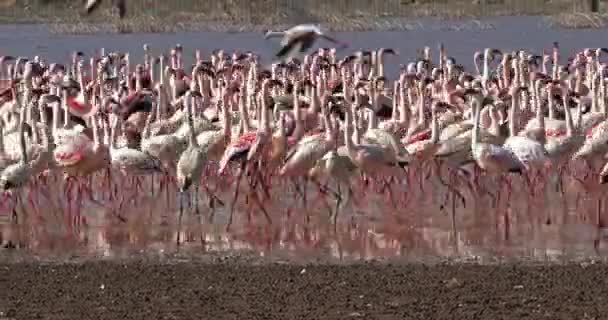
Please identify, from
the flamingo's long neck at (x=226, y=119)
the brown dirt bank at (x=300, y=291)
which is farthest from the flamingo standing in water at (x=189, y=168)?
the brown dirt bank at (x=300, y=291)

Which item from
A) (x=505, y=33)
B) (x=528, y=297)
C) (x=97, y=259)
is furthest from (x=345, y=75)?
(x=505, y=33)

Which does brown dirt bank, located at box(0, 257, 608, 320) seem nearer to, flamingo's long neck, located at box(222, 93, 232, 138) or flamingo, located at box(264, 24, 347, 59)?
flamingo, located at box(264, 24, 347, 59)

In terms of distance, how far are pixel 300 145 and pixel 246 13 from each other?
35.8 metres

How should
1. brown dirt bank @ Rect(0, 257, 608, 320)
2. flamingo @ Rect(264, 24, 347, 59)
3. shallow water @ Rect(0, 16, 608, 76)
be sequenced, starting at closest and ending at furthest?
brown dirt bank @ Rect(0, 257, 608, 320) < flamingo @ Rect(264, 24, 347, 59) < shallow water @ Rect(0, 16, 608, 76)

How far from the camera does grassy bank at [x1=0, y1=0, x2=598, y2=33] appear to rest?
4572 centimetres

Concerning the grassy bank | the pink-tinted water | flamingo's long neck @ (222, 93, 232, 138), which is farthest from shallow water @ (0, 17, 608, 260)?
the grassy bank

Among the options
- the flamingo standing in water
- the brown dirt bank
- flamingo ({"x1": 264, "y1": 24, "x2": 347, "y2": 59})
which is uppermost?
flamingo ({"x1": 264, "y1": 24, "x2": 347, "y2": 59})

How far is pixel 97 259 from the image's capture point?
40.0ft

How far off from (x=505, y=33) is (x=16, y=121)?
84.5 feet

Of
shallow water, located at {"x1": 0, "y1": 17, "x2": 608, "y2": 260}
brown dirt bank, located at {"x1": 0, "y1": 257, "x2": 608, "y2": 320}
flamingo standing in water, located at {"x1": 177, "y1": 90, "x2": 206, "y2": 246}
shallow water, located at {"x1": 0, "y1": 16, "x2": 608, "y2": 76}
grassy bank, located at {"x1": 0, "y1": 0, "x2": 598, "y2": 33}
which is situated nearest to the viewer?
brown dirt bank, located at {"x1": 0, "y1": 257, "x2": 608, "y2": 320}

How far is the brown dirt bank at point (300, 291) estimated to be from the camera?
31.4 feet

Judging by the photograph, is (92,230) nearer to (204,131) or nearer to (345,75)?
(204,131)

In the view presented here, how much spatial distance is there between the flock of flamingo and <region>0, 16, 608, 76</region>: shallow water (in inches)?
540

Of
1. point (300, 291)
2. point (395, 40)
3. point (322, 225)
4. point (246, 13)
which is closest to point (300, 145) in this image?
point (322, 225)
